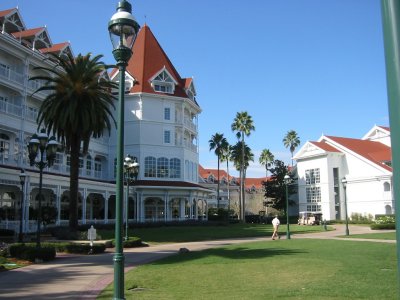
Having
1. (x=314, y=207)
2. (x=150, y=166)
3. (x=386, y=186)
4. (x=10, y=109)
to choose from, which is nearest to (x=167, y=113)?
(x=150, y=166)

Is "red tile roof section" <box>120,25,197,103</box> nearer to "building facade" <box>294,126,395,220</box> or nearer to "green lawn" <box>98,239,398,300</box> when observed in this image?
"building facade" <box>294,126,395,220</box>

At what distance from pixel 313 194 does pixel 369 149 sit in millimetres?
11277

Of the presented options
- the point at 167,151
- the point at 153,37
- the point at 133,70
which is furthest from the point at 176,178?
the point at 153,37

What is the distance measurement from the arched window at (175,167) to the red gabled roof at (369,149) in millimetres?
28502

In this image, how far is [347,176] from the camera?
69688 millimetres

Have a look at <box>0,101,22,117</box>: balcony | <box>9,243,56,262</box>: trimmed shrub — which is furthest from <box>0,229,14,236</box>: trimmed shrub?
<box>9,243,56,262</box>: trimmed shrub

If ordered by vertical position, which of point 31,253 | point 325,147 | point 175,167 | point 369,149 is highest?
point 325,147

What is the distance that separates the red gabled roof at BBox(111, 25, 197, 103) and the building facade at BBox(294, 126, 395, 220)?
2516 cm

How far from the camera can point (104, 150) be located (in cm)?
5662

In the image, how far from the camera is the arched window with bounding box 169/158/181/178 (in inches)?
2281

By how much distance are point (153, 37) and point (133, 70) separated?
7.28 metres

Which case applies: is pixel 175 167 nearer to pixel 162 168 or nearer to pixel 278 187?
pixel 162 168

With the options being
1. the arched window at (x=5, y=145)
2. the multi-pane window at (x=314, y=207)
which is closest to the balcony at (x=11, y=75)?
the arched window at (x=5, y=145)

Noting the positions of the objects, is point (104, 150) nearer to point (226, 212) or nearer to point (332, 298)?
point (226, 212)
